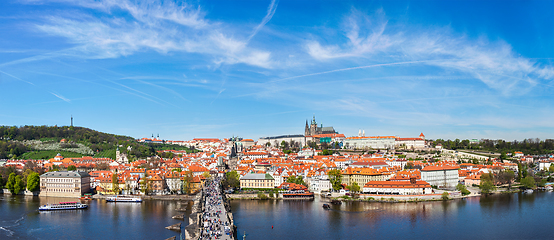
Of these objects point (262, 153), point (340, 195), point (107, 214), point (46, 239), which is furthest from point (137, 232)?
point (262, 153)

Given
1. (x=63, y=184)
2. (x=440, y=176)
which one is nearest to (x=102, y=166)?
(x=63, y=184)

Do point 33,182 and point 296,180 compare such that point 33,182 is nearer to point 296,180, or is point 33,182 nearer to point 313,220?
point 296,180

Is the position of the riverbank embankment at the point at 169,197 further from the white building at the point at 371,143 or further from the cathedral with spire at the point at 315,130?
the cathedral with spire at the point at 315,130

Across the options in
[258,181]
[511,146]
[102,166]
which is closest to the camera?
[258,181]

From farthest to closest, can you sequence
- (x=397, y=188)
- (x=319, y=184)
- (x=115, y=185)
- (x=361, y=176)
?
1. (x=361, y=176)
2. (x=319, y=184)
3. (x=115, y=185)
4. (x=397, y=188)

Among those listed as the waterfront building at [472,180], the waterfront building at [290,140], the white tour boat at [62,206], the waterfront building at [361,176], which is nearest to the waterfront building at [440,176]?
the waterfront building at [472,180]

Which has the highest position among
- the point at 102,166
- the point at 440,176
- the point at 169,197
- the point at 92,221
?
the point at 102,166
